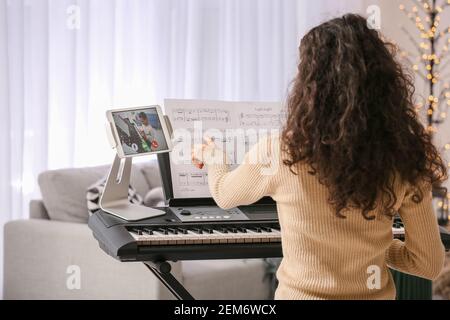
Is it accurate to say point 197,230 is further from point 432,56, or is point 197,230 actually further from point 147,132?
point 432,56

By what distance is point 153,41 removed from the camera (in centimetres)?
461

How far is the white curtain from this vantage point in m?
3.96

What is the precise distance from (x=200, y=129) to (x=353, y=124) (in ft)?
2.66

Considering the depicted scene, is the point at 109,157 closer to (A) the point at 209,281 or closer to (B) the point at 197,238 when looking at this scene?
(A) the point at 209,281

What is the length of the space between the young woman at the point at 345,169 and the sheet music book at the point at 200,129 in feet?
1.87

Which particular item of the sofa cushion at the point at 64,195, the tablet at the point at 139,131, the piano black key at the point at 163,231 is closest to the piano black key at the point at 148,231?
the piano black key at the point at 163,231

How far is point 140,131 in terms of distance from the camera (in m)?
2.35

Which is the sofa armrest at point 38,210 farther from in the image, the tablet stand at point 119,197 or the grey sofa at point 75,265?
the tablet stand at point 119,197

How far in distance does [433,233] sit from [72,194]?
240 centimetres

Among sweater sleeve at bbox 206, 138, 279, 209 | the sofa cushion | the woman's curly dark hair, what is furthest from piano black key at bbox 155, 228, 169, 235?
the sofa cushion

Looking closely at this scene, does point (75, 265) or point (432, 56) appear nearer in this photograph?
point (75, 265)

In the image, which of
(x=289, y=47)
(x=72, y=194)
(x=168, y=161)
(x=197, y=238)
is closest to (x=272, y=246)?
(x=197, y=238)

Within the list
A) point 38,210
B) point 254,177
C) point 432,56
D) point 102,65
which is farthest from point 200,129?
point 432,56

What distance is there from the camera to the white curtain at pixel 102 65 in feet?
13.0
